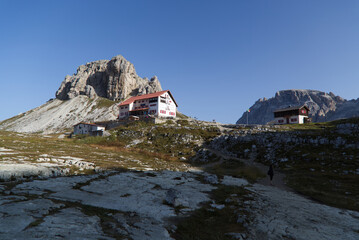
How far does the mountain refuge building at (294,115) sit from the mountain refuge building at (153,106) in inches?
2242

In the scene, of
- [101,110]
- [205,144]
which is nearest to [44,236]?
[205,144]

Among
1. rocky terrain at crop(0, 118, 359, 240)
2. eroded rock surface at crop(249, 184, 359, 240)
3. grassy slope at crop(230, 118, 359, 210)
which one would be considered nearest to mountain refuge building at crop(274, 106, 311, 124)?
grassy slope at crop(230, 118, 359, 210)

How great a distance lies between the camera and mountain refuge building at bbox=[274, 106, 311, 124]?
287ft

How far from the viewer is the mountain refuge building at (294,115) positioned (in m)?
87.4

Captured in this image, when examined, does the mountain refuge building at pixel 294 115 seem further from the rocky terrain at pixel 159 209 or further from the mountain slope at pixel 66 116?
the mountain slope at pixel 66 116

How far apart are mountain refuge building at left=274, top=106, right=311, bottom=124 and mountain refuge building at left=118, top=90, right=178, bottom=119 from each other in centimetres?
5694

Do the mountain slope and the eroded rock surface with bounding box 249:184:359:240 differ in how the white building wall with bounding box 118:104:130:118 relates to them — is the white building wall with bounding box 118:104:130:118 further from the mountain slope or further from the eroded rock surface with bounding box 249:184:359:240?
the eroded rock surface with bounding box 249:184:359:240

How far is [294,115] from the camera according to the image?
291 feet

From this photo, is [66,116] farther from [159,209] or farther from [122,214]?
[122,214]

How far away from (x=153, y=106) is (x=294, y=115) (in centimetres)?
7082

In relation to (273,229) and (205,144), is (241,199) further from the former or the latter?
(205,144)

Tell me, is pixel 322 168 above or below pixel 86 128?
below

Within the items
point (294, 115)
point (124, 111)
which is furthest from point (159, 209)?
point (124, 111)

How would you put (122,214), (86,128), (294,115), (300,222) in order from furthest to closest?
(86,128) → (294,115) → (300,222) → (122,214)
